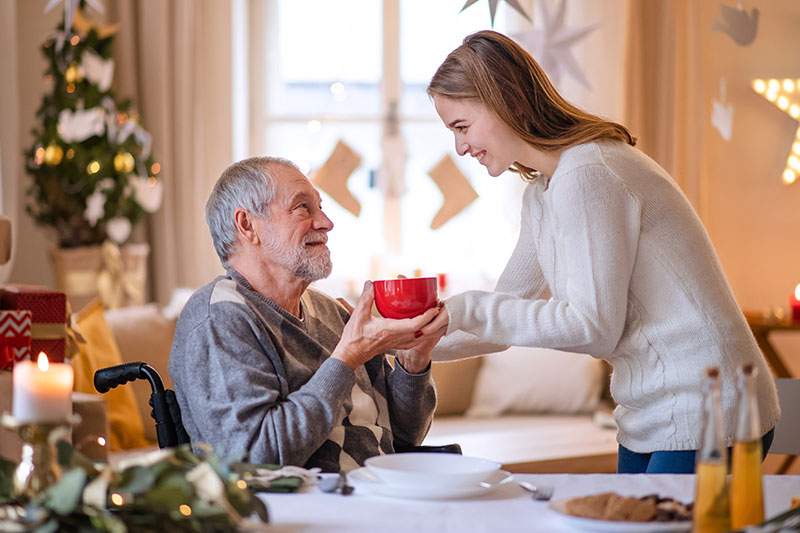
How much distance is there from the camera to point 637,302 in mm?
2117

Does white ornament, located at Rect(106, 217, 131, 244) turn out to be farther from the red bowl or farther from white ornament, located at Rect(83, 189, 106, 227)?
the red bowl

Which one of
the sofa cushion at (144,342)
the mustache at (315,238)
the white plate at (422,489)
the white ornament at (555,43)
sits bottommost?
the sofa cushion at (144,342)

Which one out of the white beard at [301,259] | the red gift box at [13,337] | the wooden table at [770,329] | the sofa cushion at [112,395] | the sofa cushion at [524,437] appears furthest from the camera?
the wooden table at [770,329]

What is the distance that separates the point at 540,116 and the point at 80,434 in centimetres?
→ 145

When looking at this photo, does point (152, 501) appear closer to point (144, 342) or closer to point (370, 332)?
point (370, 332)

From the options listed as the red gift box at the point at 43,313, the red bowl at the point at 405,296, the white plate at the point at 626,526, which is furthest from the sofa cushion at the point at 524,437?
the white plate at the point at 626,526

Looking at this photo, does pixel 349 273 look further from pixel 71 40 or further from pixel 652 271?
pixel 652 271

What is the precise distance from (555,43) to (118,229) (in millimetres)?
2055

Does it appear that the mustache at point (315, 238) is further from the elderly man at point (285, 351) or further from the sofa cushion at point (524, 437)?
the sofa cushion at point (524, 437)

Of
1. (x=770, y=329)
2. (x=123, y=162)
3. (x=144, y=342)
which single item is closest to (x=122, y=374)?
(x=144, y=342)

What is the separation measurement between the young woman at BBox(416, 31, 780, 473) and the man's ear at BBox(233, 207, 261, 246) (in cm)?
43

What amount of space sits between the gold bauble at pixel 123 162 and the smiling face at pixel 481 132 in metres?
3.06

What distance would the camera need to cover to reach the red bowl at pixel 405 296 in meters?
2.07

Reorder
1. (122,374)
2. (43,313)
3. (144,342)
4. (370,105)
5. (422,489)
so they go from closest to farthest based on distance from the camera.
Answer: (422,489)
(122,374)
(43,313)
(144,342)
(370,105)
